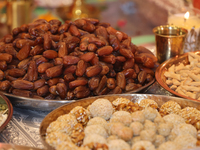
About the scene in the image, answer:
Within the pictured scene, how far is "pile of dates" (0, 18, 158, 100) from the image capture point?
1.14 m

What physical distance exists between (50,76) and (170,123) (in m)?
0.58

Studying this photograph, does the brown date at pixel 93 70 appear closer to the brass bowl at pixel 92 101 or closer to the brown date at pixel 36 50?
the brass bowl at pixel 92 101

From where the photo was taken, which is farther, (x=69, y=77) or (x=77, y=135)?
(x=69, y=77)

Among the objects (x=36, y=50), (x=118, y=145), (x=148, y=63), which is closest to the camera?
(x=118, y=145)

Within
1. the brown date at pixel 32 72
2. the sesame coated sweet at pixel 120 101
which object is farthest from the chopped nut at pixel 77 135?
the brown date at pixel 32 72

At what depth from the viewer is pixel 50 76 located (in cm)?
114

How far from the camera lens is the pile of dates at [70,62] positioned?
1140mm

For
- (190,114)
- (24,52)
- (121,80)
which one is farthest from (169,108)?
(24,52)

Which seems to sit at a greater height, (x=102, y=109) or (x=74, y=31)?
(x=74, y=31)

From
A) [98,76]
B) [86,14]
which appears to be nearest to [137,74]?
[98,76]

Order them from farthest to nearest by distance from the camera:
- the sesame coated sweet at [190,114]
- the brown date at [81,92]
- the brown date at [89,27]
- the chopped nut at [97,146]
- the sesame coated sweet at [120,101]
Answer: the brown date at [89,27] < the brown date at [81,92] < the sesame coated sweet at [120,101] < the sesame coated sweet at [190,114] < the chopped nut at [97,146]

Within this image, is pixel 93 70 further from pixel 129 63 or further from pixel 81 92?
pixel 129 63

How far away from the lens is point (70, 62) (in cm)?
115

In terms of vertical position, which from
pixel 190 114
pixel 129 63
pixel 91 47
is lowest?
pixel 190 114
